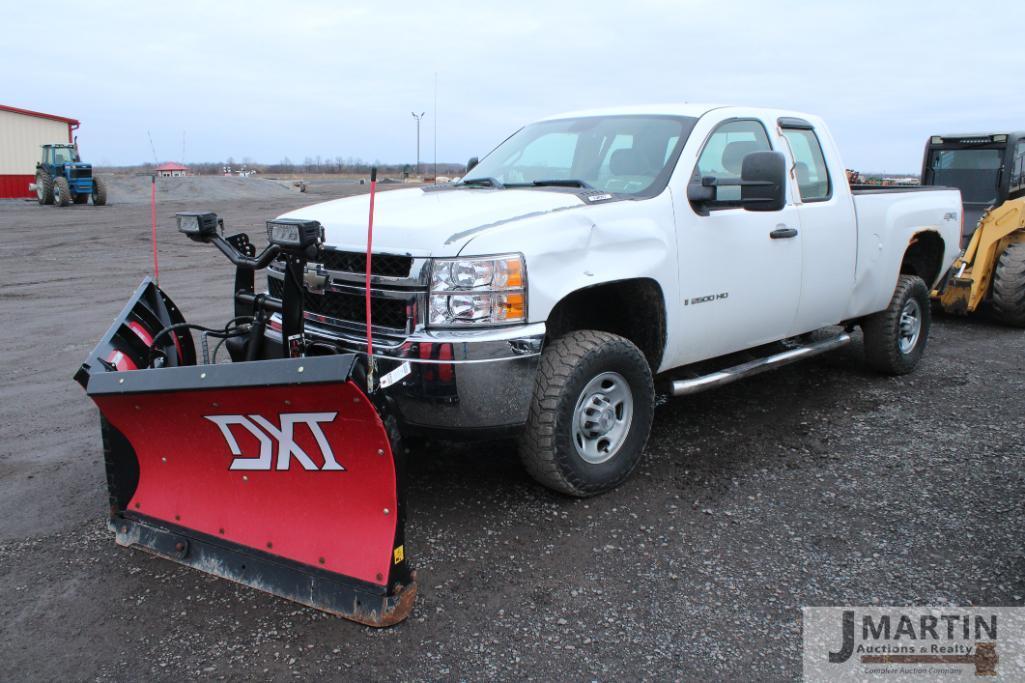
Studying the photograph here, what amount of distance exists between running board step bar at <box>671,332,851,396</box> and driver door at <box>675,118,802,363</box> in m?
0.11

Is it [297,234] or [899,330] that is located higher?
[297,234]

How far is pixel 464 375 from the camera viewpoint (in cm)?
344

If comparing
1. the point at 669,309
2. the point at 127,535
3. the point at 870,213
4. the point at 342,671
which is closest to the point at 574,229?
the point at 669,309

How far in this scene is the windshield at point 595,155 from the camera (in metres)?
4.53

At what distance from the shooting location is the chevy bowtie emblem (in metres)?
3.01

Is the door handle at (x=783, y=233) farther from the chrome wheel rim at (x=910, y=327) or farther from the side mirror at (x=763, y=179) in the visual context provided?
the chrome wheel rim at (x=910, y=327)

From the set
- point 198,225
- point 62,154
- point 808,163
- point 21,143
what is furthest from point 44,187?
point 808,163

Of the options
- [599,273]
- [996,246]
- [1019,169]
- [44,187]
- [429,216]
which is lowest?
[996,246]

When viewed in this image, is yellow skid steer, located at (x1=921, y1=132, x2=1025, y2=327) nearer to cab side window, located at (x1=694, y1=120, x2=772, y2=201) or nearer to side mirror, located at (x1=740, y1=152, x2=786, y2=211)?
cab side window, located at (x1=694, y1=120, x2=772, y2=201)

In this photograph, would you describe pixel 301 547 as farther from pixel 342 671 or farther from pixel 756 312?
pixel 756 312

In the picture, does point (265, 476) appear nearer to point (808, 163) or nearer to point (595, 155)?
point (595, 155)

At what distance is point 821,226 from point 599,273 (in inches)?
83.9

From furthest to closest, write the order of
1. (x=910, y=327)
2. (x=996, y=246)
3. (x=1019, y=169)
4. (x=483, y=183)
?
(x=1019, y=169)
(x=996, y=246)
(x=910, y=327)
(x=483, y=183)

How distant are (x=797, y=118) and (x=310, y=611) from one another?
4.34m
